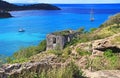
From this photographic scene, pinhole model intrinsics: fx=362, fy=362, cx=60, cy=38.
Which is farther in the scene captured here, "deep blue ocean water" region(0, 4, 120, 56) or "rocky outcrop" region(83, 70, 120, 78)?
"deep blue ocean water" region(0, 4, 120, 56)

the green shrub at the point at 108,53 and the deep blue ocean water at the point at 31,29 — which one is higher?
the green shrub at the point at 108,53

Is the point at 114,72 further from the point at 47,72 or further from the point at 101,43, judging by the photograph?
→ the point at 101,43

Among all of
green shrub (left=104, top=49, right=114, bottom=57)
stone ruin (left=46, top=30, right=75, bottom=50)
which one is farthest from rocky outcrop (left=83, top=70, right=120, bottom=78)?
stone ruin (left=46, top=30, right=75, bottom=50)

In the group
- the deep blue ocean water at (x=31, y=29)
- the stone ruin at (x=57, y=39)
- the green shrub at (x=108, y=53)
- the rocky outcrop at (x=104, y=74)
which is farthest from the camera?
the deep blue ocean water at (x=31, y=29)

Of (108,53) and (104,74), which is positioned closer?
(104,74)

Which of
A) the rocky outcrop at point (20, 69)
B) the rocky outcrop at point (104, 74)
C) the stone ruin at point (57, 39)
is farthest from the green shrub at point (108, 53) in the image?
the stone ruin at point (57, 39)

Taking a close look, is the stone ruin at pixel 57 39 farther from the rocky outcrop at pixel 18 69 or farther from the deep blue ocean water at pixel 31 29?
the rocky outcrop at pixel 18 69

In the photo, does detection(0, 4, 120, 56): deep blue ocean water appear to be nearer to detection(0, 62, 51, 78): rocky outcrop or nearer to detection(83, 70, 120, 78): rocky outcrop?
detection(83, 70, 120, 78): rocky outcrop

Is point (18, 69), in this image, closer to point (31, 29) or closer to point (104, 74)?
point (104, 74)

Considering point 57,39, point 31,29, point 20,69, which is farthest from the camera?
point 31,29

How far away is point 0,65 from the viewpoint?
7789 millimetres

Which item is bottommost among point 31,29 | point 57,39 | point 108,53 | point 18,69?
point 31,29

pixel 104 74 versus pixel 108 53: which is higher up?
pixel 104 74

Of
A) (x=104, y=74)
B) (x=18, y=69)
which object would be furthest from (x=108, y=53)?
(x=18, y=69)
